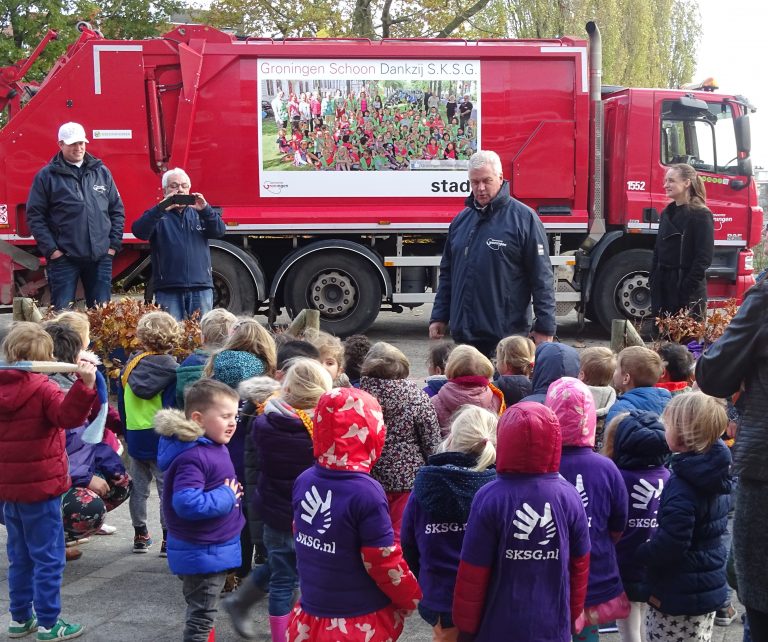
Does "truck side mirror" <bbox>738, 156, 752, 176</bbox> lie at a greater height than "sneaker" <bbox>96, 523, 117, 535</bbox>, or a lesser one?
greater

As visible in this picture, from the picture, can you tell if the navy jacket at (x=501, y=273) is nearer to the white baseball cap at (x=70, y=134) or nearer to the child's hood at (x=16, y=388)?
the child's hood at (x=16, y=388)

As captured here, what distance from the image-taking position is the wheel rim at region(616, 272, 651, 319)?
44.0 ft

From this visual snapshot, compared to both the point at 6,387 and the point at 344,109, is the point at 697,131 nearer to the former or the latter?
the point at 344,109

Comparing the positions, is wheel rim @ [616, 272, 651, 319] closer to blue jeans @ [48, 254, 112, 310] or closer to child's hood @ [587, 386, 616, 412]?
blue jeans @ [48, 254, 112, 310]

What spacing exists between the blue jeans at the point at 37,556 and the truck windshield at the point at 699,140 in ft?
32.8

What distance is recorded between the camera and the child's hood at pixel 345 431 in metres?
3.72

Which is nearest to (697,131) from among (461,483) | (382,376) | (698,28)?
(382,376)

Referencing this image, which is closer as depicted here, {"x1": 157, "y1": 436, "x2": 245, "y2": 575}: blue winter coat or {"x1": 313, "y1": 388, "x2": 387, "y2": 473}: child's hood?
{"x1": 313, "y1": 388, "x2": 387, "y2": 473}: child's hood

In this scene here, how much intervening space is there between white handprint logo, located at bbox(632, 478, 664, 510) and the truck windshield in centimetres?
936

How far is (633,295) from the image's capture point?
13.4 m

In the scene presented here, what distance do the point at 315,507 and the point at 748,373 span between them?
4.93 feet

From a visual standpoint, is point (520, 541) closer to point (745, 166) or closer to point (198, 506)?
point (198, 506)

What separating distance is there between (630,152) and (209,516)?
9915 mm

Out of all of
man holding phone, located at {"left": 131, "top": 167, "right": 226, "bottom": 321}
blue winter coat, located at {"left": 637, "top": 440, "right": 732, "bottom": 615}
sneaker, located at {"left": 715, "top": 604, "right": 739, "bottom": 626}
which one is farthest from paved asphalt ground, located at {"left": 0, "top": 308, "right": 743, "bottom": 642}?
man holding phone, located at {"left": 131, "top": 167, "right": 226, "bottom": 321}
